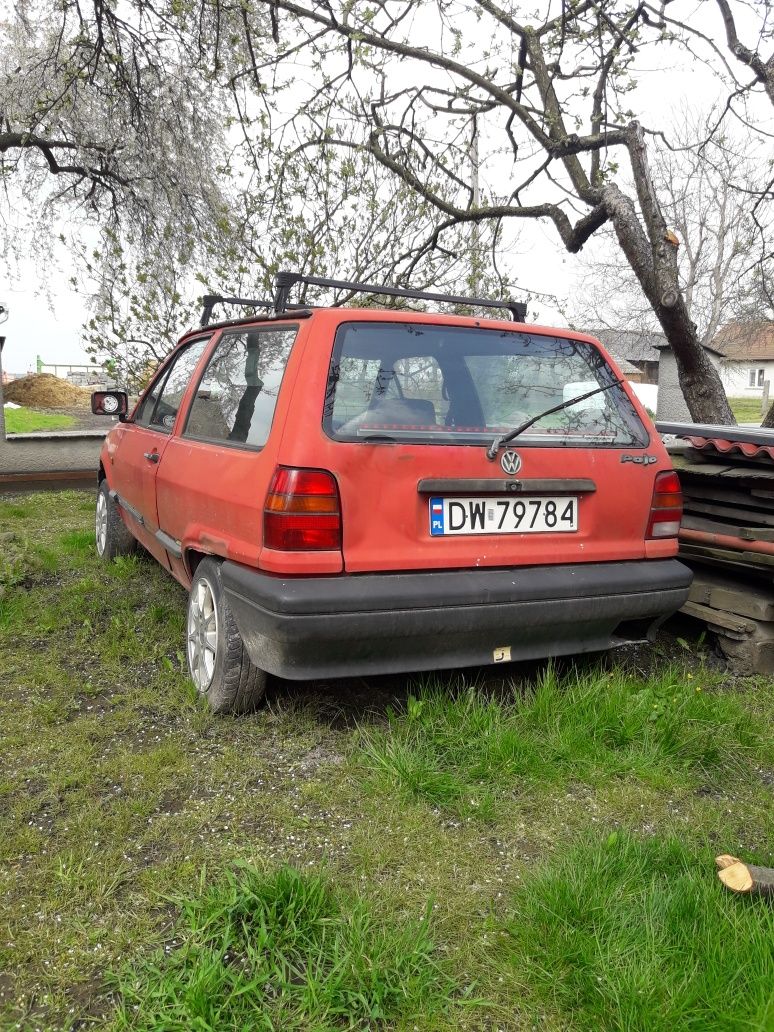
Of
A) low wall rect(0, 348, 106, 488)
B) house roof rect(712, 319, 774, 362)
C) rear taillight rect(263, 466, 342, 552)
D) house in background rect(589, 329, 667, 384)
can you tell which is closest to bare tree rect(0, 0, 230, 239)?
low wall rect(0, 348, 106, 488)

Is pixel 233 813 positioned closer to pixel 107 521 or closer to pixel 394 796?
pixel 394 796

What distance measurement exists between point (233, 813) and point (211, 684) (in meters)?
0.75

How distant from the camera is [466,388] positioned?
9.98 ft

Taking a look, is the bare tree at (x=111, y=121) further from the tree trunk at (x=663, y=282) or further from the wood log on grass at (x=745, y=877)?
the wood log on grass at (x=745, y=877)

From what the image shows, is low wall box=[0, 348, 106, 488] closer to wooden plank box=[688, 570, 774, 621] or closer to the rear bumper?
the rear bumper

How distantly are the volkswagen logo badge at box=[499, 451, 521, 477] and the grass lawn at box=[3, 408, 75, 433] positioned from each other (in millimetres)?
9370

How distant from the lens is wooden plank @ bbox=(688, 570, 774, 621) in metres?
3.66

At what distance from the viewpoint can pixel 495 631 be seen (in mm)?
2834

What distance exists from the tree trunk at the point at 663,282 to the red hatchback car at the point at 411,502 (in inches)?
129

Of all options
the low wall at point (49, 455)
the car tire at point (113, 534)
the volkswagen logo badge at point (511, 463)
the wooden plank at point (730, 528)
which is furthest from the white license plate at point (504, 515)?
the low wall at point (49, 455)

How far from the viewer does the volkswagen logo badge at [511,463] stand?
2.90 meters

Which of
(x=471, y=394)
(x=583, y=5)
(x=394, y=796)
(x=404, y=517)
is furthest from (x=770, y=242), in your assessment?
(x=394, y=796)

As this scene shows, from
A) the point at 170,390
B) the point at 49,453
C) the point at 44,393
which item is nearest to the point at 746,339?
the point at 44,393

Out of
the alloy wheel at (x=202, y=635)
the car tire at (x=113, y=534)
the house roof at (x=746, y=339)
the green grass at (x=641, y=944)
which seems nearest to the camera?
the green grass at (x=641, y=944)
